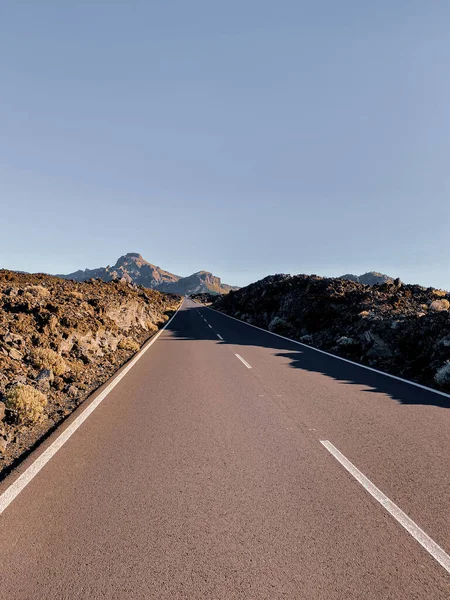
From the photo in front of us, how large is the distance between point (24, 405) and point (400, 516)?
5940 mm

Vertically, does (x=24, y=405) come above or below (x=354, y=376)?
below

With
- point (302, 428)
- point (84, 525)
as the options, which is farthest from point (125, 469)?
point (302, 428)

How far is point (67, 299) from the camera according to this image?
55.0 feet

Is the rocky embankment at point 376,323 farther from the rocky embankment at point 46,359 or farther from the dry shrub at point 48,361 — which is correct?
the dry shrub at point 48,361

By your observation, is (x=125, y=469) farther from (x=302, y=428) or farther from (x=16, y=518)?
(x=302, y=428)

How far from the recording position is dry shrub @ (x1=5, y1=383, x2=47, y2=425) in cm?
615

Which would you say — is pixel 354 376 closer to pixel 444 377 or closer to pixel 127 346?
pixel 444 377

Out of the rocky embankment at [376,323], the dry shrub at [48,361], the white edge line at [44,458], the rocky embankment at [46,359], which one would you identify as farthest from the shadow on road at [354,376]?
the dry shrub at [48,361]

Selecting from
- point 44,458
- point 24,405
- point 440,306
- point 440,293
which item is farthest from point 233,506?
point 440,293

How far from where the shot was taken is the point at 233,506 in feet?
12.1

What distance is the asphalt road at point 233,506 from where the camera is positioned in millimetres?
2717

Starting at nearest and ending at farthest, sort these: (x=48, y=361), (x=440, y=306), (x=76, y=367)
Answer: (x=48, y=361), (x=76, y=367), (x=440, y=306)

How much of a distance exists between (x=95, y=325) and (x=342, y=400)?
9.97 metres

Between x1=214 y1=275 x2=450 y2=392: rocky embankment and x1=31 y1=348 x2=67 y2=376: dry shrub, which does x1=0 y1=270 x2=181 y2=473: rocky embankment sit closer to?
x1=31 y1=348 x2=67 y2=376: dry shrub
